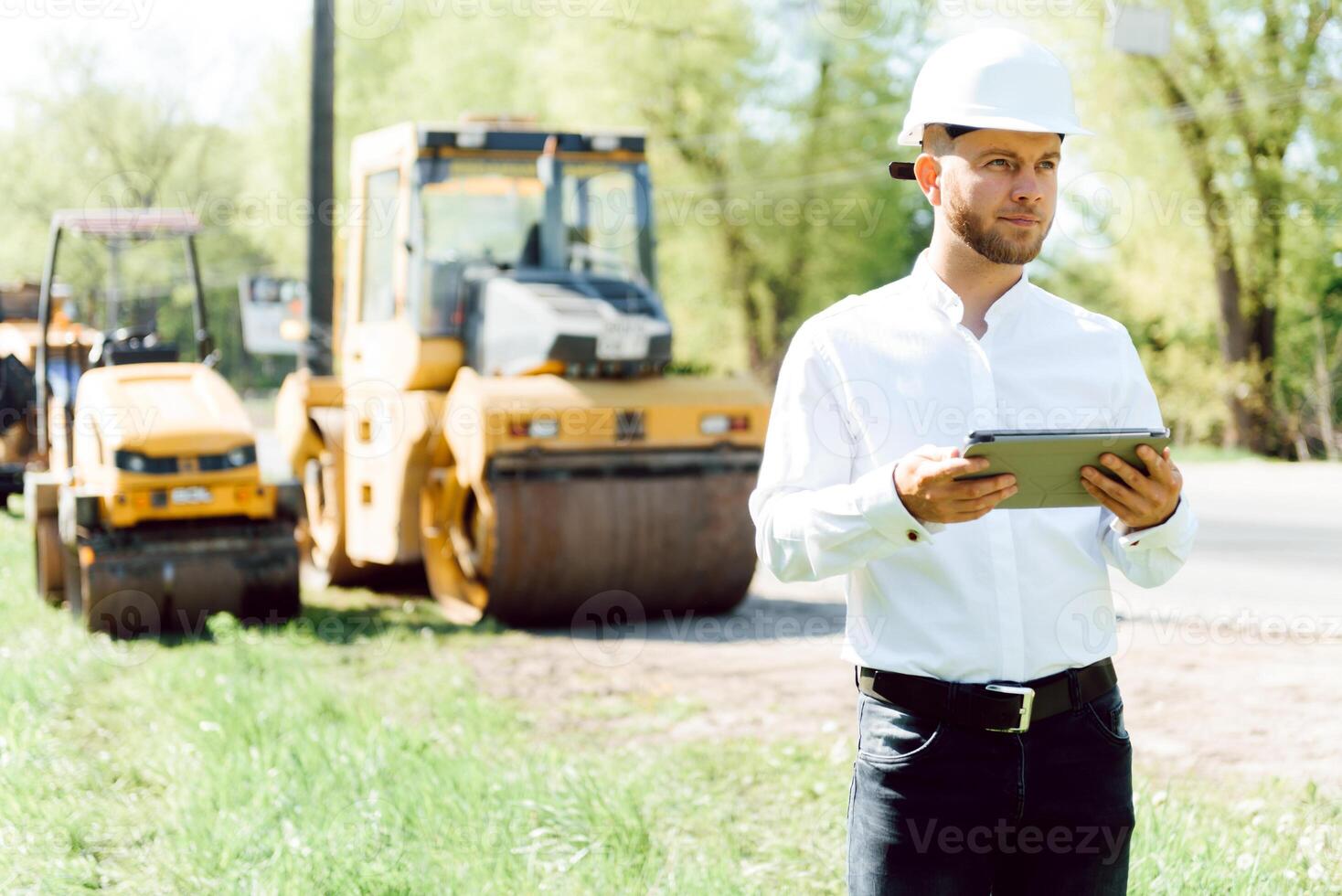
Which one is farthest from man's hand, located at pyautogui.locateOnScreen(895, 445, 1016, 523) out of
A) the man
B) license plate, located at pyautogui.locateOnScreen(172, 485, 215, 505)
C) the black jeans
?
license plate, located at pyautogui.locateOnScreen(172, 485, 215, 505)

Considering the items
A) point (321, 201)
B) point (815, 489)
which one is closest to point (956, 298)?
point (815, 489)

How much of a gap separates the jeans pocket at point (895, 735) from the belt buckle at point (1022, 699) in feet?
0.32

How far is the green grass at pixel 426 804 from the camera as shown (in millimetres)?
4332

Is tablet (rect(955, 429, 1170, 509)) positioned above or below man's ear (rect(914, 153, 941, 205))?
below

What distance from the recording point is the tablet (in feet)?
7.13

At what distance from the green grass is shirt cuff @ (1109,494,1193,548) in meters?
1.84

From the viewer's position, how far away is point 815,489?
2.51 metres

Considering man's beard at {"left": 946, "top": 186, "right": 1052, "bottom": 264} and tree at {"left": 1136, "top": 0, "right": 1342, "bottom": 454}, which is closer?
man's beard at {"left": 946, "top": 186, "right": 1052, "bottom": 264}

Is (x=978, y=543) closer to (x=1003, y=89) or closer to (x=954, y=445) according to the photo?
(x=954, y=445)

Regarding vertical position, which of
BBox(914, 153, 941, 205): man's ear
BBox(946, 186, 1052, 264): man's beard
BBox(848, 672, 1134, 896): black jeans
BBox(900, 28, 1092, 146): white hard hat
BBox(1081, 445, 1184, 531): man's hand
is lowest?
BBox(848, 672, 1134, 896): black jeans

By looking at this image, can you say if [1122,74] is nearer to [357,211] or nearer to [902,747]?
[357,211]

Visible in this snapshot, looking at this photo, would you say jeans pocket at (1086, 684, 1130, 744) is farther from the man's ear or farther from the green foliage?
the green foliage

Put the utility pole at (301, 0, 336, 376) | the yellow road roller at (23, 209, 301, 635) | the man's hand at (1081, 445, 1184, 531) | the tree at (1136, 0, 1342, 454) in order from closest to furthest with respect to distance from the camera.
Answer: the man's hand at (1081, 445, 1184, 531) → the yellow road roller at (23, 209, 301, 635) → the utility pole at (301, 0, 336, 376) → the tree at (1136, 0, 1342, 454)

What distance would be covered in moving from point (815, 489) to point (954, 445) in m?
0.23
